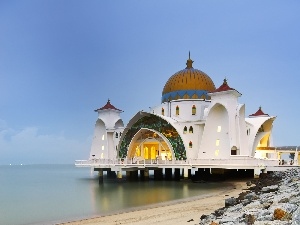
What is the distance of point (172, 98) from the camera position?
44781 millimetres

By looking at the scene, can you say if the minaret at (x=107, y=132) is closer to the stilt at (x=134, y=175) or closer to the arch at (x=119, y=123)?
the arch at (x=119, y=123)

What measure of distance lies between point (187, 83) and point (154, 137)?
26.6ft

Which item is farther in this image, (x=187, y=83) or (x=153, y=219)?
(x=187, y=83)

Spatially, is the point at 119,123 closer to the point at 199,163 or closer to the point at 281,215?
the point at 199,163

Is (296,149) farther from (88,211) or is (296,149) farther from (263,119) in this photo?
(88,211)

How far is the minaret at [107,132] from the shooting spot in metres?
46.5

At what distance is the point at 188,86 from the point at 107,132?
12354 millimetres

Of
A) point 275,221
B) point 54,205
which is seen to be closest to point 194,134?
point 54,205

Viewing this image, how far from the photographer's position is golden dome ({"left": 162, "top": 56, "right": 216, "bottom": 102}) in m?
43.9

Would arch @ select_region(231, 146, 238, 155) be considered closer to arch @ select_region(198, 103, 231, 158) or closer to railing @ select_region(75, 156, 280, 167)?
arch @ select_region(198, 103, 231, 158)

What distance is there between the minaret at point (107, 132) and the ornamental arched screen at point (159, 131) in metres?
2.45

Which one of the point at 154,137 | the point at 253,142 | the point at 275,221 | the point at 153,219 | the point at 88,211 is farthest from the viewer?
the point at 154,137

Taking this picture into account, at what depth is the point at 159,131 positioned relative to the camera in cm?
4081

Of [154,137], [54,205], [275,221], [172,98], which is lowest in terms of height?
[54,205]
